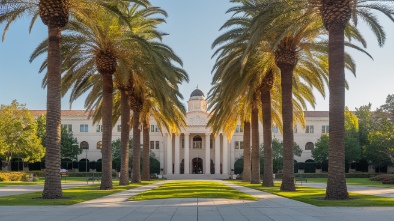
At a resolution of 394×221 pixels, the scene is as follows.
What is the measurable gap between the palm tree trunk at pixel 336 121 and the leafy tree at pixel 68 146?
64877mm

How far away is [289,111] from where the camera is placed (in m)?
28.3

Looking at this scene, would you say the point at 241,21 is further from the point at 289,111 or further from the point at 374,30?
the point at 374,30

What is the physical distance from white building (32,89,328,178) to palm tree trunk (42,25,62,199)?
62.4m

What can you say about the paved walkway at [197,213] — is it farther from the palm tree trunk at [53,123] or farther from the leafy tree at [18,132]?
the leafy tree at [18,132]

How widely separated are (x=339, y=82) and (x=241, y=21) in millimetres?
9351

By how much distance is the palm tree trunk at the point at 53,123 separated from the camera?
71.0ft

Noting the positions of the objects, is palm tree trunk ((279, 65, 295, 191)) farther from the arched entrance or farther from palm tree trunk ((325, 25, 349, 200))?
the arched entrance

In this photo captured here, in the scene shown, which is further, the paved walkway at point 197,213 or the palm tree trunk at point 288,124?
the palm tree trunk at point 288,124

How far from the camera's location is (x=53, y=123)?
72.1ft

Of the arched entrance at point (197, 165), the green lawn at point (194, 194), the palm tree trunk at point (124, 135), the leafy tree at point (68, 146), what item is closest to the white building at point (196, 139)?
the arched entrance at point (197, 165)

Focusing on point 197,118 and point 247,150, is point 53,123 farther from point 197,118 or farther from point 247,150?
point 197,118

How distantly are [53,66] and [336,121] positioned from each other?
514 inches

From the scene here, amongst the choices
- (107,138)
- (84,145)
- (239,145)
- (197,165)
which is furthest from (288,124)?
(84,145)

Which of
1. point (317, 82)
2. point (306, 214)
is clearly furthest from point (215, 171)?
point (306, 214)
